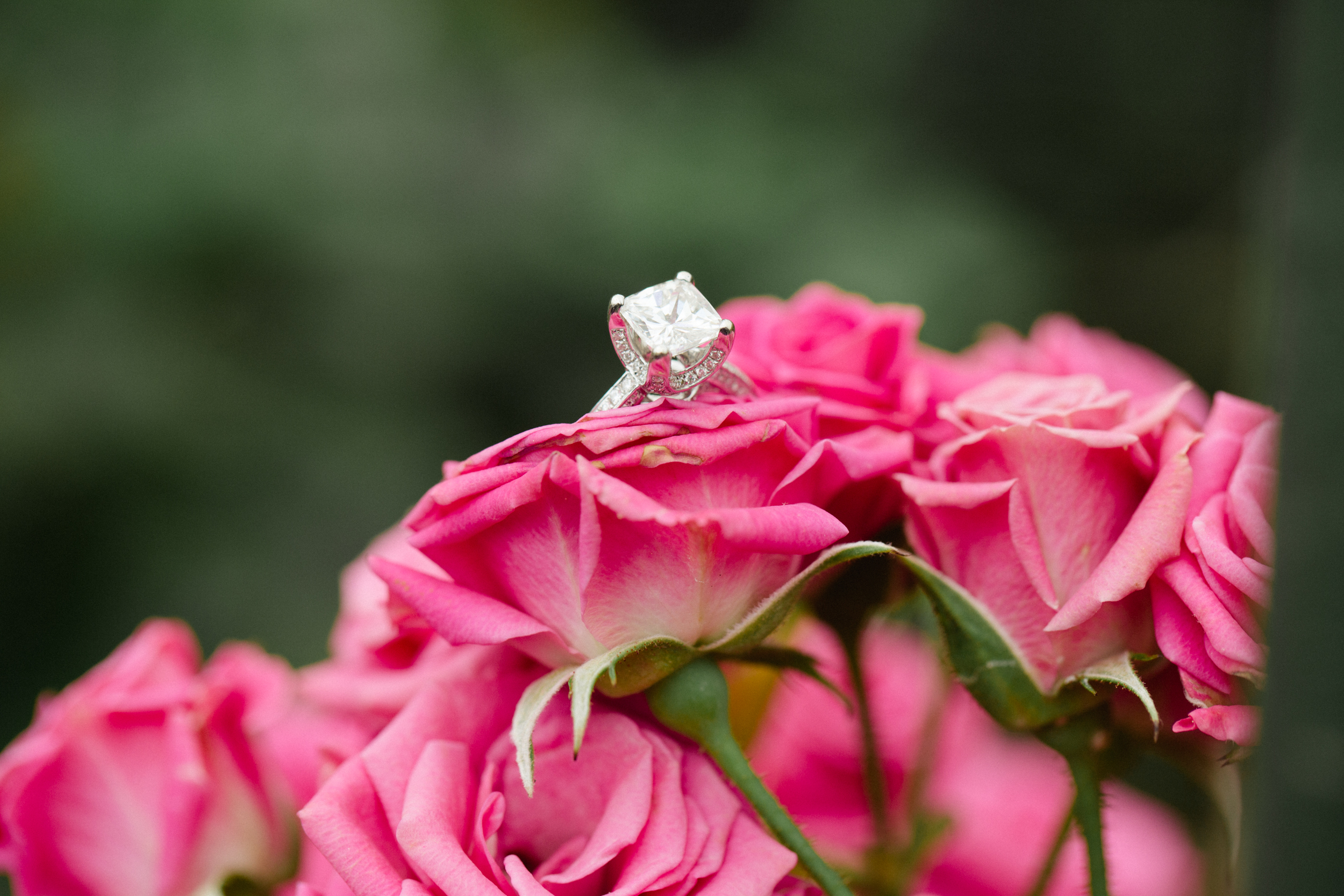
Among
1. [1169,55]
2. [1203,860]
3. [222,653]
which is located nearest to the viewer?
[222,653]

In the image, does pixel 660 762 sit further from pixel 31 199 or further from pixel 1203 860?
pixel 31 199

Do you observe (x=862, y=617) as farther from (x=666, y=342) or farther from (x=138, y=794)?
(x=138, y=794)

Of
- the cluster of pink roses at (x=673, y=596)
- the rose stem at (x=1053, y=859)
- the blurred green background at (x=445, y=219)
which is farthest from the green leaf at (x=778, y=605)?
the blurred green background at (x=445, y=219)

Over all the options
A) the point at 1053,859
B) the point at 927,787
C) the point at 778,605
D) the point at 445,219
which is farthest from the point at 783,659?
the point at 445,219

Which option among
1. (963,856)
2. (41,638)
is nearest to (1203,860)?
(963,856)

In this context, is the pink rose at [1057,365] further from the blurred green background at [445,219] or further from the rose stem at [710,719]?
the blurred green background at [445,219]
